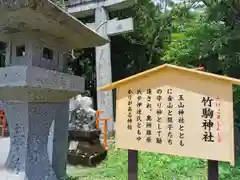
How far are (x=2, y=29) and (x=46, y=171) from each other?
1.86 m

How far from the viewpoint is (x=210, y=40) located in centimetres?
564

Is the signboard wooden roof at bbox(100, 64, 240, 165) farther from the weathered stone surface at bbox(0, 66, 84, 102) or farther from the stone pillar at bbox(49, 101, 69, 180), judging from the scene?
the stone pillar at bbox(49, 101, 69, 180)

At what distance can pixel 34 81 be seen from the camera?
9.12 feet

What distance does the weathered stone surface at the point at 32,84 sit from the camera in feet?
8.96

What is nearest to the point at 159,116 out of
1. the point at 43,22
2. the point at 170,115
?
the point at 170,115

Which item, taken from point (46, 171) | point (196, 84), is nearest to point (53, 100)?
point (46, 171)

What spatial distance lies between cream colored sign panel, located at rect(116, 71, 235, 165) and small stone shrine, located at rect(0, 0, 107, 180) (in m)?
0.96

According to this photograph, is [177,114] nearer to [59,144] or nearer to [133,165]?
[133,165]

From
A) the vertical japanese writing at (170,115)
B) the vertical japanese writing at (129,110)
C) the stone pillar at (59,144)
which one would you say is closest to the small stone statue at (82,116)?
the stone pillar at (59,144)

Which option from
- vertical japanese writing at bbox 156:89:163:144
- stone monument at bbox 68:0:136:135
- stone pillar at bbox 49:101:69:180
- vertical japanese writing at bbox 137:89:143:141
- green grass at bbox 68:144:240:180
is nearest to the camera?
vertical japanese writing at bbox 156:89:163:144

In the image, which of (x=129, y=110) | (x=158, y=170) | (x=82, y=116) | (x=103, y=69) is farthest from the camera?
(x=103, y=69)

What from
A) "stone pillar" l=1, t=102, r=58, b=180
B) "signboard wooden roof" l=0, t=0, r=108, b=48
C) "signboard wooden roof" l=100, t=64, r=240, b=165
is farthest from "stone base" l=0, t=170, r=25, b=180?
"signboard wooden roof" l=0, t=0, r=108, b=48

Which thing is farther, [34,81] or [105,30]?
[105,30]

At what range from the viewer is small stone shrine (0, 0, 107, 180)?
2.76 m
